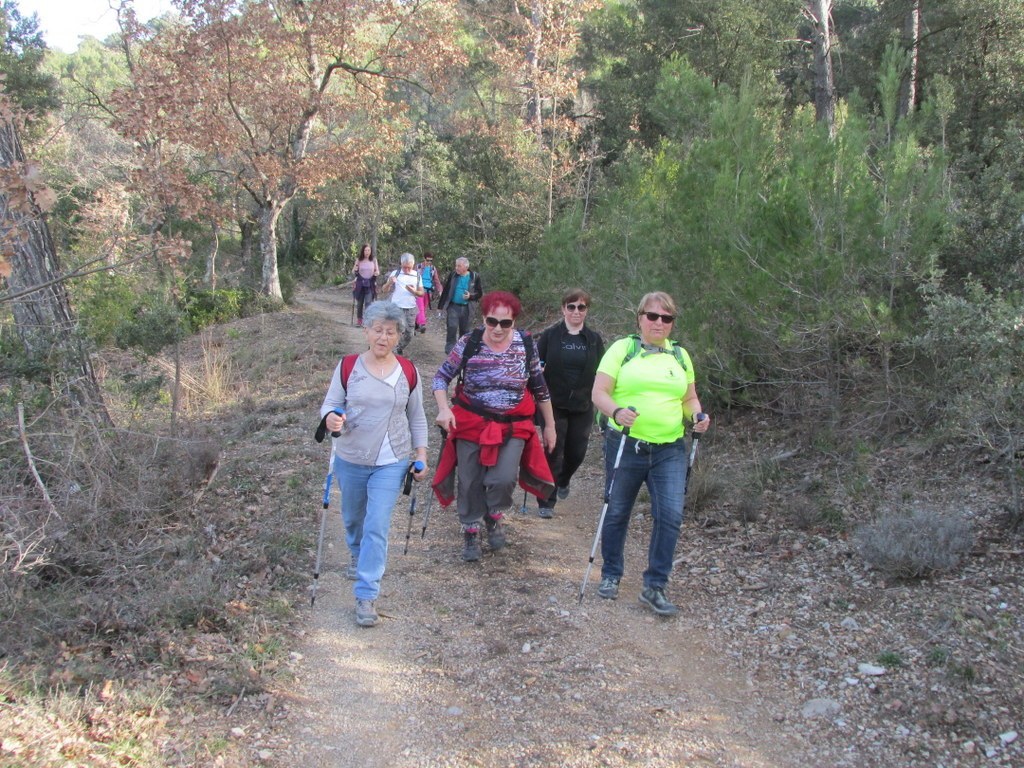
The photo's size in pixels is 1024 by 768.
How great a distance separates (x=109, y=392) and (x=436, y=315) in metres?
13.2

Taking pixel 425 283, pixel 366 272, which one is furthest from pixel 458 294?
pixel 366 272

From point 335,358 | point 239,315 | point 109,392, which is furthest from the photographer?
point 239,315

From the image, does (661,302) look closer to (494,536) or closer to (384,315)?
(384,315)

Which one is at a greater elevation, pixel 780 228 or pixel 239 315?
pixel 780 228

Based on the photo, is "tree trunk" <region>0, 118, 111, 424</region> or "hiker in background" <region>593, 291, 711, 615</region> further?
"tree trunk" <region>0, 118, 111, 424</region>

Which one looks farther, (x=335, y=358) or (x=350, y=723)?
(x=335, y=358)

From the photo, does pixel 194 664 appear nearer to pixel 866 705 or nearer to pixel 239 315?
pixel 866 705

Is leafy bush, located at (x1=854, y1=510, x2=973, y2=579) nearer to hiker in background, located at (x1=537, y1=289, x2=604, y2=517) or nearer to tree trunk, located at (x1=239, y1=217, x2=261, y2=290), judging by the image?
hiker in background, located at (x1=537, y1=289, x2=604, y2=517)

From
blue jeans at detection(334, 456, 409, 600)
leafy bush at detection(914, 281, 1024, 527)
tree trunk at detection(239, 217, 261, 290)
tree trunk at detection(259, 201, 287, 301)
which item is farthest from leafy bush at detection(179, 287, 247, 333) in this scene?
leafy bush at detection(914, 281, 1024, 527)

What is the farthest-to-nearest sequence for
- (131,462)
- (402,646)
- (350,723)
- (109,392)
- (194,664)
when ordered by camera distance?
(109,392) < (131,462) < (402,646) < (194,664) < (350,723)

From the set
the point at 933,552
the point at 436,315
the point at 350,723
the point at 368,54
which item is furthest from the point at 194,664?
the point at 368,54

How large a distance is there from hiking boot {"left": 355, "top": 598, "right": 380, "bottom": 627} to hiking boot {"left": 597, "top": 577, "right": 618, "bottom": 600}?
1429mm

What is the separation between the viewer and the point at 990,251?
677 centimetres

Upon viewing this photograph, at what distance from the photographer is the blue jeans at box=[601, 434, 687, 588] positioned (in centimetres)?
493
